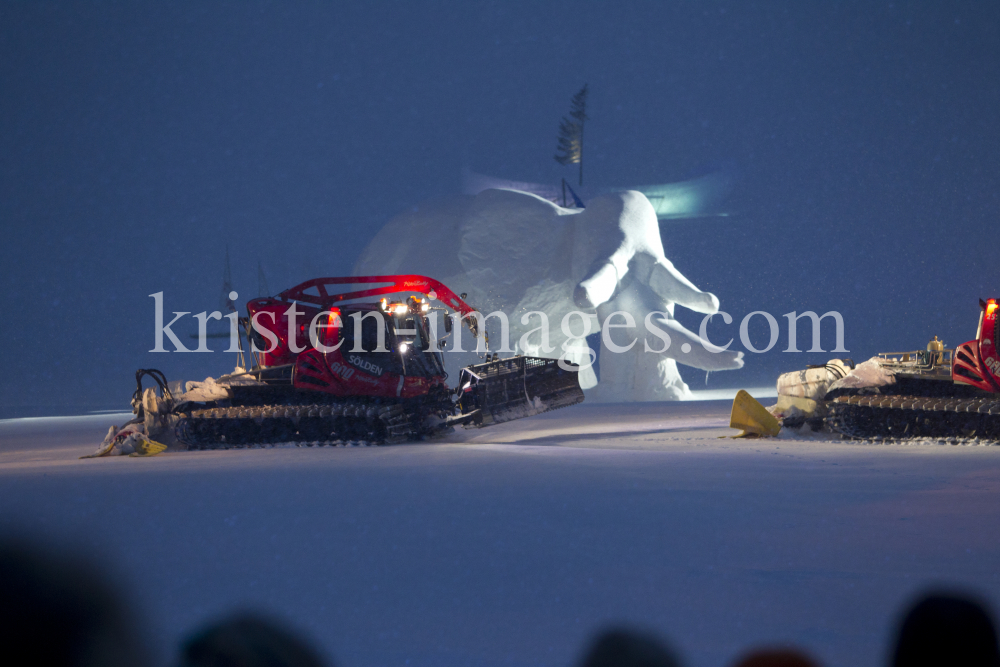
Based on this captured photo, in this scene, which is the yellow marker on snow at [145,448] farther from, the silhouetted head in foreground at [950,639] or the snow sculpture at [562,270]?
the snow sculpture at [562,270]

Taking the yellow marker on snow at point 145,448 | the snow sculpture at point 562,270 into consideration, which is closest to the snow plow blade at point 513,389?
the yellow marker on snow at point 145,448

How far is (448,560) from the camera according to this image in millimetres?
4066

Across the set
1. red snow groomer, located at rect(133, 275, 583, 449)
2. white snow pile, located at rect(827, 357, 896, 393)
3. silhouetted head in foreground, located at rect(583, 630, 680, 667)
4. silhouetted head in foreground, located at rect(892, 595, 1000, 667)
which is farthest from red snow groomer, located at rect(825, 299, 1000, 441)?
silhouetted head in foreground, located at rect(583, 630, 680, 667)

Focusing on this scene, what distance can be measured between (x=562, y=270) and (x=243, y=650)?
65.4 ft

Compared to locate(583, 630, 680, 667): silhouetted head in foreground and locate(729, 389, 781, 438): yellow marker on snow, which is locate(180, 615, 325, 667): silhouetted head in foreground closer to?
locate(583, 630, 680, 667): silhouetted head in foreground

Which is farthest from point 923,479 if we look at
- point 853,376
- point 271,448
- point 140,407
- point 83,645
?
point 140,407

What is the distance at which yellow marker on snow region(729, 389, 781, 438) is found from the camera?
10.5m

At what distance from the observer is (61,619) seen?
9.07ft

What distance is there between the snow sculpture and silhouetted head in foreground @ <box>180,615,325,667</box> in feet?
55.3

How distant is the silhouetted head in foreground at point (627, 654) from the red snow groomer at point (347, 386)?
325 inches

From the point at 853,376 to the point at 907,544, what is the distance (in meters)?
6.62

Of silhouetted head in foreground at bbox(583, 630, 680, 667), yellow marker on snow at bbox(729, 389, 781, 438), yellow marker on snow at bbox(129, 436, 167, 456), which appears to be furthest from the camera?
yellow marker on snow at bbox(729, 389, 781, 438)

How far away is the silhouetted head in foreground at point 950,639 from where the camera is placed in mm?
1966

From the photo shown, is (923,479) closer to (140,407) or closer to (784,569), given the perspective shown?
(784,569)
